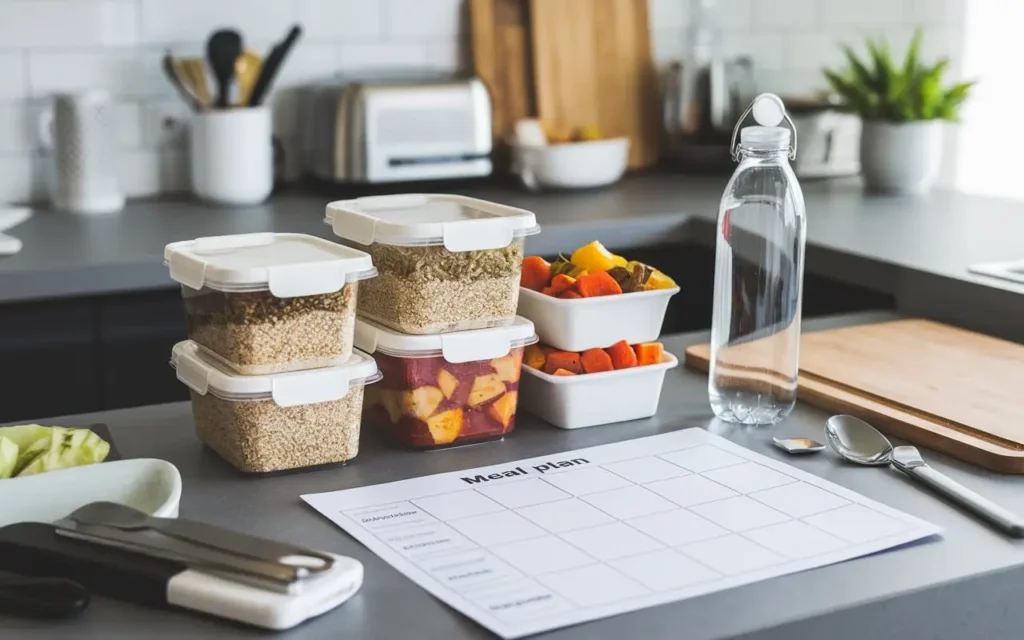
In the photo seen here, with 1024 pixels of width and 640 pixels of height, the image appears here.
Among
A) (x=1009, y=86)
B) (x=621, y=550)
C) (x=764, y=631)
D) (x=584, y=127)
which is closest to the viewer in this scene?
(x=764, y=631)

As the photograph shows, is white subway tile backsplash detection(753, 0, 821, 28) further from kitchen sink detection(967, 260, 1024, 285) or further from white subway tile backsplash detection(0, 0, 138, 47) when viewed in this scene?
white subway tile backsplash detection(0, 0, 138, 47)

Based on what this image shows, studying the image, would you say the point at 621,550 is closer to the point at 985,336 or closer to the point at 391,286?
the point at 391,286

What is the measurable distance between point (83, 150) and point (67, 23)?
29 centimetres

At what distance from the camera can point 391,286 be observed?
1.18 metres

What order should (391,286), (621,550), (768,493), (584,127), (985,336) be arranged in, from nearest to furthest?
1. (621,550)
2. (768,493)
3. (391,286)
4. (985,336)
5. (584,127)

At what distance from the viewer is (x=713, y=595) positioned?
34.0 inches

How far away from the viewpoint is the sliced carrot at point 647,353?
4.19ft

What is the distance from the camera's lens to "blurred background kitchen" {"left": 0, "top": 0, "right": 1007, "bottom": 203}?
2.49 meters

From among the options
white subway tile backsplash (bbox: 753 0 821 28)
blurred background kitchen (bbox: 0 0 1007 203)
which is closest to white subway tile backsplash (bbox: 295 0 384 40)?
blurred background kitchen (bbox: 0 0 1007 203)

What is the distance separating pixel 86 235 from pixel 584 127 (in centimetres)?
113

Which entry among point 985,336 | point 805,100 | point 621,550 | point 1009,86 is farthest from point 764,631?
point 1009,86

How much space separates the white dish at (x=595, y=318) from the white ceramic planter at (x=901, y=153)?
1596 mm

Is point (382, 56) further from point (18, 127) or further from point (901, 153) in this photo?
point (901, 153)

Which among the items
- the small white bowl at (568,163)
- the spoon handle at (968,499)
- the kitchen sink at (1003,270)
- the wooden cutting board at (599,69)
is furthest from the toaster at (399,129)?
the spoon handle at (968,499)
